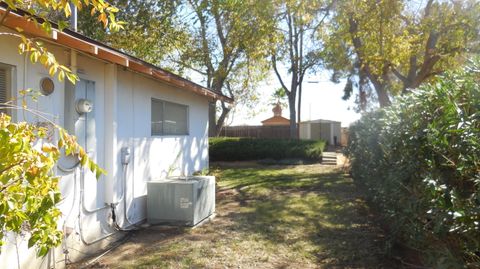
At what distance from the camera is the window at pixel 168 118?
8.48 meters

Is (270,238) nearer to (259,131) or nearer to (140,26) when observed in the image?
(140,26)

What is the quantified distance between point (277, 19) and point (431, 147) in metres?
11.2

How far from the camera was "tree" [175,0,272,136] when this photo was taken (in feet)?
45.8

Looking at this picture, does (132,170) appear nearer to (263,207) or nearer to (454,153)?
(263,207)

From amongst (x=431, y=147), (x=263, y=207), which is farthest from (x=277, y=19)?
(x=431, y=147)

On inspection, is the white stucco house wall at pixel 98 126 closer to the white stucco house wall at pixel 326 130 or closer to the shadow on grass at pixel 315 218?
the shadow on grass at pixel 315 218

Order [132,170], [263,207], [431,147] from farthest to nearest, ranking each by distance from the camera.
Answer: [263,207] < [132,170] < [431,147]

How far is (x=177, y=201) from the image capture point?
7281mm

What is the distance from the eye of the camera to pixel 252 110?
40688mm

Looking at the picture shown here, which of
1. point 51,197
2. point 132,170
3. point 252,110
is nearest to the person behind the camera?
point 51,197

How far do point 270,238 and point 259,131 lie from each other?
2324 centimetres


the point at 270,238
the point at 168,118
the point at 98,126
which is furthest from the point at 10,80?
the point at 168,118

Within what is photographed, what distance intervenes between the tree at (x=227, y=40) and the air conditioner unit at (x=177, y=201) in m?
7.22

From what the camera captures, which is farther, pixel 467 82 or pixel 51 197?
pixel 467 82
